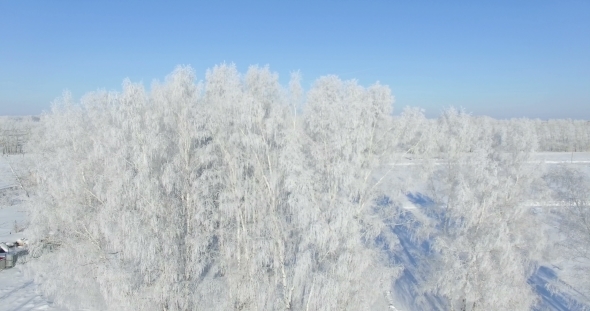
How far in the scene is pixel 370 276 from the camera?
43.7 ft

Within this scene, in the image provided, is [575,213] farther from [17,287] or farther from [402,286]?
[17,287]

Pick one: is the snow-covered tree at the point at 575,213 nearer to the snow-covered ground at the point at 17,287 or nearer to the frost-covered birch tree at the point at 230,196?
the frost-covered birch tree at the point at 230,196

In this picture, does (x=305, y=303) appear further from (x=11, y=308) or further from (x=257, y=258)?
(x=11, y=308)

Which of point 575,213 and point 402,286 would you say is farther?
point 402,286

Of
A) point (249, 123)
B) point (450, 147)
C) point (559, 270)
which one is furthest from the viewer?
point (559, 270)

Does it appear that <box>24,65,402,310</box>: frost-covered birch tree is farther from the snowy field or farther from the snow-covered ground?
the snowy field

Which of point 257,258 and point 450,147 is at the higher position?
point 450,147

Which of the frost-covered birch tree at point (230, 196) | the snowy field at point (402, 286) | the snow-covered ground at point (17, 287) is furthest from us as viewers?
the snowy field at point (402, 286)

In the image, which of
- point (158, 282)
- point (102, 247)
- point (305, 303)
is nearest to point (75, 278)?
point (102, 247)

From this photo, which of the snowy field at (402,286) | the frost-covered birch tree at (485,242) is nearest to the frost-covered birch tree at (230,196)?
the snowy field at (402,286)

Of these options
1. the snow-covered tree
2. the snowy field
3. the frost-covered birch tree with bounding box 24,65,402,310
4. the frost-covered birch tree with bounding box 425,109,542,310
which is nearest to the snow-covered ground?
the snowy field

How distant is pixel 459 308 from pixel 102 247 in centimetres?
1508

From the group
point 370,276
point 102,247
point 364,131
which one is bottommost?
point 370,276

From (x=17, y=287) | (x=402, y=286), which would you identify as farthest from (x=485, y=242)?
(x=17, y=287)
